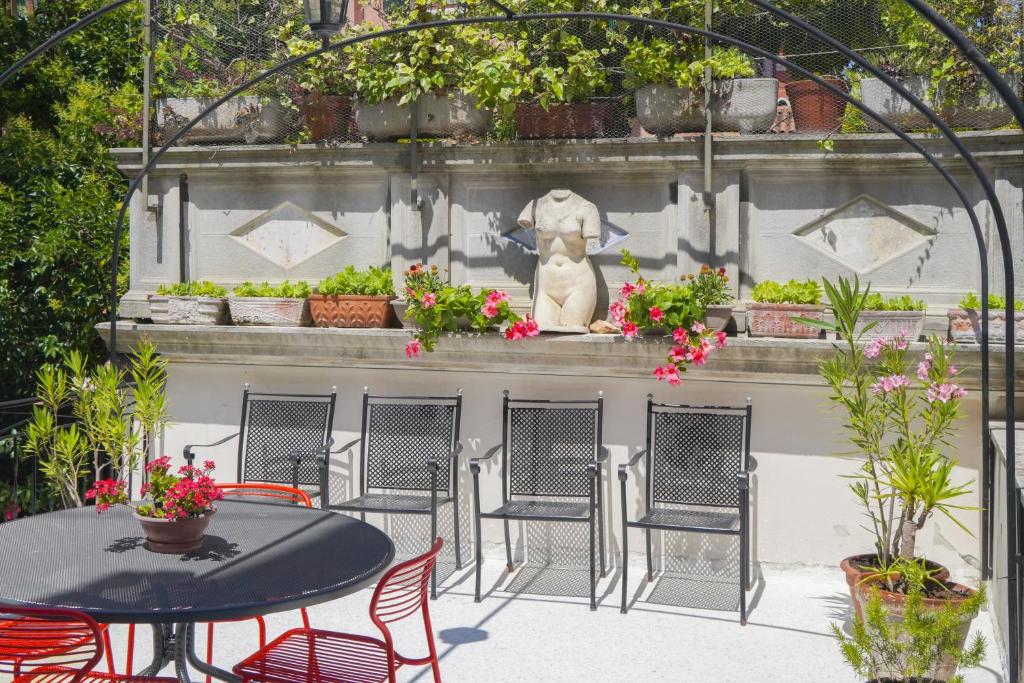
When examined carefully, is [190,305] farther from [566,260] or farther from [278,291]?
[566,260]

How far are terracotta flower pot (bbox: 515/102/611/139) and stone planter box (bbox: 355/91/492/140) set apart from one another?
0.30 metres

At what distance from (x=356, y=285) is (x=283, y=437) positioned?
0.98 m

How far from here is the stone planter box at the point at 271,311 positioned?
6.74 m

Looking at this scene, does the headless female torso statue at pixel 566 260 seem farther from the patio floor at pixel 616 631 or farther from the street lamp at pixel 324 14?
the street lamp at pixel 324 14

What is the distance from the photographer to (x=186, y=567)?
3.54m

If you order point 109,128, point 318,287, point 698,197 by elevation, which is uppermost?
point 109,128

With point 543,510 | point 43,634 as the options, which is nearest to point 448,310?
point 543,510

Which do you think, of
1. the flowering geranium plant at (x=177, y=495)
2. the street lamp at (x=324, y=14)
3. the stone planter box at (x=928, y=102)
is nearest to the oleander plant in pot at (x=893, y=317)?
the stone planter box at (x=928, y=102)

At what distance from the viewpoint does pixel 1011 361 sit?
4301mm

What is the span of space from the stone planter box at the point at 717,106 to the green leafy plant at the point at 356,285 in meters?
1.79

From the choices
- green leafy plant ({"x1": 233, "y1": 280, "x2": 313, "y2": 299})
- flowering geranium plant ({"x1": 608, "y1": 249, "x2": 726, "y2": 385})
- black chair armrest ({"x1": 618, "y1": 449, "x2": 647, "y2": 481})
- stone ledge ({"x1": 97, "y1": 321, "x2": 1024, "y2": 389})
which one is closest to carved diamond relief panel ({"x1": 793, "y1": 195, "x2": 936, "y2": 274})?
stone ledge ({"x1": 97, "y1": 321, "x2": 1024, "y2": 389})

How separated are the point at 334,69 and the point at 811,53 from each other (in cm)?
275

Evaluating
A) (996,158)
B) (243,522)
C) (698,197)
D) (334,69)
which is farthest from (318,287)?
(996,158)

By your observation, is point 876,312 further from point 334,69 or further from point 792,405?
point 334,69
